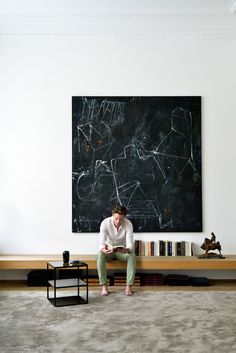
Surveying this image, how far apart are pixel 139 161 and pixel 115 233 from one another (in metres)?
1.08

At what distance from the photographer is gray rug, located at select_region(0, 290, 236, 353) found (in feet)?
11.2

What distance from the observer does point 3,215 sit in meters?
5.97

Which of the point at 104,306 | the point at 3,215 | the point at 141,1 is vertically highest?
the point at 141,1

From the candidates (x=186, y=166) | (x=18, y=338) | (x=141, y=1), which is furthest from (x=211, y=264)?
(x=141, y=1)

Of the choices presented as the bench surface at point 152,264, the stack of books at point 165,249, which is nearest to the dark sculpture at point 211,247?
the bench surface at point 152,264

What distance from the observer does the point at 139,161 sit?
600 cm

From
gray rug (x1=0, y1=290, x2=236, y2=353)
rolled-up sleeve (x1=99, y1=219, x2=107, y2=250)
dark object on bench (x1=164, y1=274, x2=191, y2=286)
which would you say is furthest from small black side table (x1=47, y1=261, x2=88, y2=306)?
dark object on bench (x1=164, y1=274, x2=191, y2=286)

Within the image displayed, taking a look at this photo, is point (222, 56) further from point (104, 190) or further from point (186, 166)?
point (104, 190)

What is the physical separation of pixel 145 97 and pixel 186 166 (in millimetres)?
1102

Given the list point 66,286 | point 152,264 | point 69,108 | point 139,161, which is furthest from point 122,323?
point 69,108

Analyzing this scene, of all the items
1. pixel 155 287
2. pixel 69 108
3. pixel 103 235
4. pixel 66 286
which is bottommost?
pixel 155 287

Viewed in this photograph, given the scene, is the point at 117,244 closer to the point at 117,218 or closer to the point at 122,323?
the point at 117,218

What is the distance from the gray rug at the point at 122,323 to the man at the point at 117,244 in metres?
0.23

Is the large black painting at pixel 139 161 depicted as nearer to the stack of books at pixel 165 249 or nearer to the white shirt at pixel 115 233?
the stack of books at pixel 165 249
